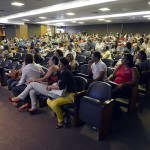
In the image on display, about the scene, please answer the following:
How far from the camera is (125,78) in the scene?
320 centimetres

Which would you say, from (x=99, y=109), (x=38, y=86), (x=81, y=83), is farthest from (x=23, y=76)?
(x=99, y=109)

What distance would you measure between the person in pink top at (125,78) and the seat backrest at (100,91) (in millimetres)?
353

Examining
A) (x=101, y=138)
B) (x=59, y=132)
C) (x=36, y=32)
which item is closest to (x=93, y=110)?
(x=101, y=138)

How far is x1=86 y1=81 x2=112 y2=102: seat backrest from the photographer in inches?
101

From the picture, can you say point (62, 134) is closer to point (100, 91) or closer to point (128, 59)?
point (100, 91)

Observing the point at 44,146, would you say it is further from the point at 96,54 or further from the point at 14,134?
the point at 96,54

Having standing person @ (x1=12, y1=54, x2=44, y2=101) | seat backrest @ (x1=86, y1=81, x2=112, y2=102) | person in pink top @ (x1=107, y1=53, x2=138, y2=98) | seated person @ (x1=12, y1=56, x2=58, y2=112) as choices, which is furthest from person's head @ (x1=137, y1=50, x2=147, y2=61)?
standing person @ (x1=12, y1=54, x2=44, y2=101)

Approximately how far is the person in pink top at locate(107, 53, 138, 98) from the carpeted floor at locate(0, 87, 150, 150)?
0.48 meters

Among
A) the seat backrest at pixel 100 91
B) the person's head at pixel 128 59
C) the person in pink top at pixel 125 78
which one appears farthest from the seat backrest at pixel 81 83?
the person's head at pixel 128 59

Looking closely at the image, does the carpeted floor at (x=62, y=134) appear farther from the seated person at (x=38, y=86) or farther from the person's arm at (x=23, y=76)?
the person's arm at (x=23, y=76)

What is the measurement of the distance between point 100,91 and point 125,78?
80 cm

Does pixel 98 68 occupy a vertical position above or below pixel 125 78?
above

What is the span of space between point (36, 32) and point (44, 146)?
53.7ft

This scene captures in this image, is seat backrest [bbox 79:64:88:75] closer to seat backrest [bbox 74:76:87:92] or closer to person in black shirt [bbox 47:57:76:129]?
seat backrest [bbox 74:76:87:92]
